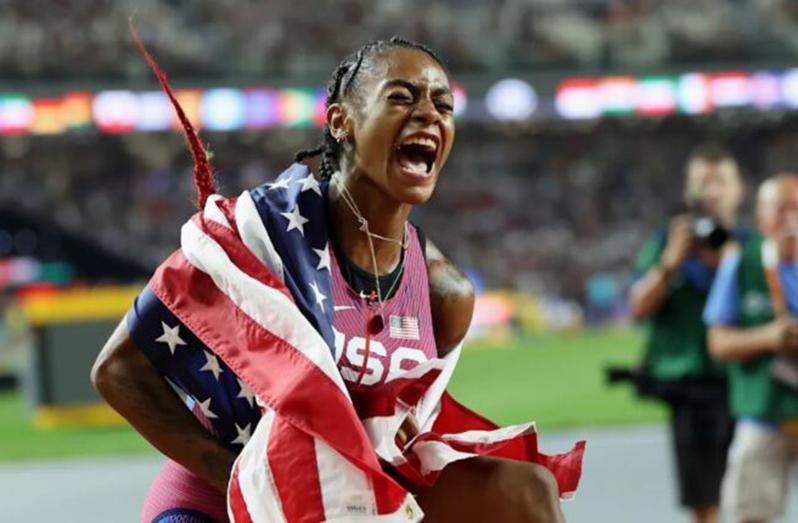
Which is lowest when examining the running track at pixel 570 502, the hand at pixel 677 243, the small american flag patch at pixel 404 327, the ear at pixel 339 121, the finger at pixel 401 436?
the running track at pixel 570 502

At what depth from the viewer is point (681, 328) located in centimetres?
678

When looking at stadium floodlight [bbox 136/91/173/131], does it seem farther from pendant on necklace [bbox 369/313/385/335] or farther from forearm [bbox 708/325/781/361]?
pendant on necklace [bbox 369/313/385/335]

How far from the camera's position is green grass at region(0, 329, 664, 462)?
12695 mm

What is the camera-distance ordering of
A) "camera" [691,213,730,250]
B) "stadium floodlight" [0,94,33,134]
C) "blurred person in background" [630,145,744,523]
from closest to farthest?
"camera" [691,213,730,250] < "blurred person in background" [630,145,744,523] < "stadium floodlight" [0,94,33,134]

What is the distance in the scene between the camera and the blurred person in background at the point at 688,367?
6.69 m

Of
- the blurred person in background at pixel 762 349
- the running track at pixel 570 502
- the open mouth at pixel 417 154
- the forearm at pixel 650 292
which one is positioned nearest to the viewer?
the open mouth at pixel 417 154

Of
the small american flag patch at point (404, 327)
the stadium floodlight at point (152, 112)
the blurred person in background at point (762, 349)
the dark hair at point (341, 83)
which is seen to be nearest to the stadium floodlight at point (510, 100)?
the stadium floodlight at point (152, 112)

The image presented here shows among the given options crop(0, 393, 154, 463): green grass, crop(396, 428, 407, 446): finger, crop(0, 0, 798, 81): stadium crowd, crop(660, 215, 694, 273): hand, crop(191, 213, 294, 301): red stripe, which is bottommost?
crop(396, 428, 407, 446): finger

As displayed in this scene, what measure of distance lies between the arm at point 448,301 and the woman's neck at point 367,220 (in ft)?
0.51

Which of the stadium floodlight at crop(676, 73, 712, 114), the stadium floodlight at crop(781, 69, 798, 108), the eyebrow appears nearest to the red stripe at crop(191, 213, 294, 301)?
the eyebrow

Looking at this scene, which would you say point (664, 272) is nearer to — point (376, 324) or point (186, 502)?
point (376, 324)

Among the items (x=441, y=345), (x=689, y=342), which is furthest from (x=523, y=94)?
(x=441, y=345)

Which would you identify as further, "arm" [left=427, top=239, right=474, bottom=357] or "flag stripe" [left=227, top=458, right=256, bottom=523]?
"arm" [left=427, top=239, right=474, bottom=357]

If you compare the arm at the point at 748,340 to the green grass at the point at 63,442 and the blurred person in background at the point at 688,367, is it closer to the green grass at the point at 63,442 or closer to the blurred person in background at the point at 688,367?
the blurred person in background at the point at 688,367
